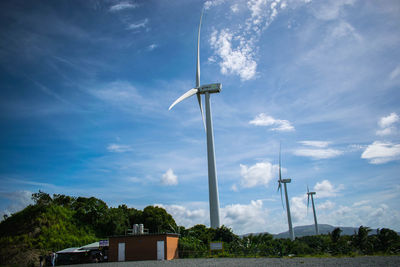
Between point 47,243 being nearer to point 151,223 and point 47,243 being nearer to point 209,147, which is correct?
point 151,223

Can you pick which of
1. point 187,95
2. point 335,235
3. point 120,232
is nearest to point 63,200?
point 120,232

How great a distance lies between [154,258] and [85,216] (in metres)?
30.3

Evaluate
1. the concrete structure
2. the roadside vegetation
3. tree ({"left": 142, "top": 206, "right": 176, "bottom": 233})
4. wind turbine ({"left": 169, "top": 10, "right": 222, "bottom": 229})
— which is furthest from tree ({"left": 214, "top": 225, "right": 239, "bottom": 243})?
tree ({"left": 142, "top": 206, "right": 176, "bottom": 233})

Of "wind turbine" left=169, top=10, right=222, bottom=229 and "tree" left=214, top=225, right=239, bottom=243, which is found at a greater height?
"wind turbine" left=169, top=10, right=222, bottom=229

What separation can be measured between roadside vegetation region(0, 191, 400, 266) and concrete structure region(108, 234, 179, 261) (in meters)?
4.06

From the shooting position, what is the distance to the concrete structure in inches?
1256

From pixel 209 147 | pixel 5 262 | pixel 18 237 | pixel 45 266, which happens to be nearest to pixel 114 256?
pixel 45 266

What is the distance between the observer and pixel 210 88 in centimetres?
5450

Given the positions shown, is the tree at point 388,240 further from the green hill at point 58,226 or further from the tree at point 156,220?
the green hill at point 58,226

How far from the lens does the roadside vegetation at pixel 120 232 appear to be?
33000mm

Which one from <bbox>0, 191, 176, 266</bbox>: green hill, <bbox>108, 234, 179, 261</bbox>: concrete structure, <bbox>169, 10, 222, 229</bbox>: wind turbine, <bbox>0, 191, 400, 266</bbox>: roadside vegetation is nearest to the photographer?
<bbox>108, 234, 179, 261</bbox>: concrete structure

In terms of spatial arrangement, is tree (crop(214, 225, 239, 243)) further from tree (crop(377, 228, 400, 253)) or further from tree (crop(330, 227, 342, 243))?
tree (crop(377, 228, 400, 253))

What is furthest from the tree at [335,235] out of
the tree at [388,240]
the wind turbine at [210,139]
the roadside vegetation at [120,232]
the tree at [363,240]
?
the wind turbine at [210,139]

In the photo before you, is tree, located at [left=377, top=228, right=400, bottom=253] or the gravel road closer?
the gravel road
